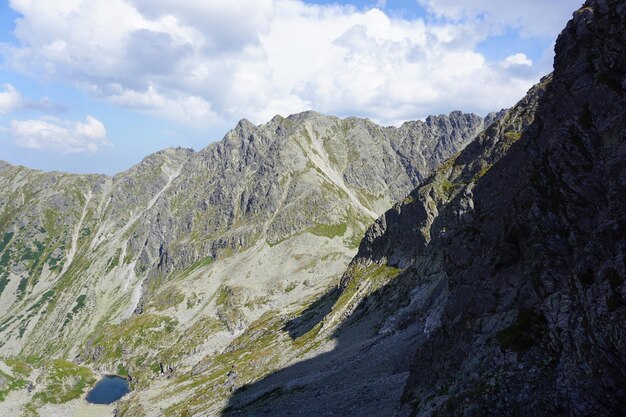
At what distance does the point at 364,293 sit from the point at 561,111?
266 ft

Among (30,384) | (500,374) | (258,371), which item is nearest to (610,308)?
(500,374)

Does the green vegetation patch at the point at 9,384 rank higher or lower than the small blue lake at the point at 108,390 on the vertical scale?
higher

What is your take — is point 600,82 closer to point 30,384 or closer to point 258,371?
point 258,371

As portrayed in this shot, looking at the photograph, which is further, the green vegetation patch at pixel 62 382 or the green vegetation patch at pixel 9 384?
the green vegetation patch at pixel 62 382

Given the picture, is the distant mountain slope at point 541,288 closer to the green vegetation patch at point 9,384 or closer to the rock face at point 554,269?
the rock face at point 554,269

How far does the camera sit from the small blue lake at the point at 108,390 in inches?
6166

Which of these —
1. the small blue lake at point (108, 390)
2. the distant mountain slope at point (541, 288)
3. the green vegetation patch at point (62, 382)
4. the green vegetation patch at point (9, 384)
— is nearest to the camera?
the distant mountain slope at point (541, 288)

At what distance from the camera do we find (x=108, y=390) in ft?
563

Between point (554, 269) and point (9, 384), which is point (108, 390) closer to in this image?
point (9, 384)

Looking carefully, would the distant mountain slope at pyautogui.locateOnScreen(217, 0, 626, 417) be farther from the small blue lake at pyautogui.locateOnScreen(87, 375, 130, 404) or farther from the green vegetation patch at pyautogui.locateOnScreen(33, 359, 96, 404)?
the small blue lake at pyautogui.locateOnScreen(87, 375, 130, 404)

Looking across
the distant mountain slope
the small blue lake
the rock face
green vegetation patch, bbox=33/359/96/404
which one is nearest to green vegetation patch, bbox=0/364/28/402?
green vegetation patch, bbox=33/359/96/404

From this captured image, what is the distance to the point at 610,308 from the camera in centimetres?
2088

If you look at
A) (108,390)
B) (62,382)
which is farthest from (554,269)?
(108,390)

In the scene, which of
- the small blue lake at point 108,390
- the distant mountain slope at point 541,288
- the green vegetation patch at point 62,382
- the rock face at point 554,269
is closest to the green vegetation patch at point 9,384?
the green vegetation patch at point 62,382
